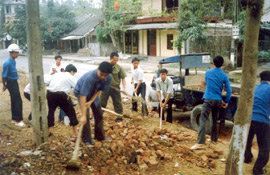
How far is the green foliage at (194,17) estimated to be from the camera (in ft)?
50.2

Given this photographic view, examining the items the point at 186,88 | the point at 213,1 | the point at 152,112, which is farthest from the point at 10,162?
the point at 213,1

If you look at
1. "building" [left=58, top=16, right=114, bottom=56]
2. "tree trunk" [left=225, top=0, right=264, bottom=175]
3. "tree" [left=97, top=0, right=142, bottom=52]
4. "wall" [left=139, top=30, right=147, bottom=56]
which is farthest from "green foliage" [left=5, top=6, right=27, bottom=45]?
"tree trunk" [left=225, top=0, right=264, bottom=175]

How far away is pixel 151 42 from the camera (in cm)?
2619

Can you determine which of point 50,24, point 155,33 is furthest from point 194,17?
point 50,24

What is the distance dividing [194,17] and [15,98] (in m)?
12.3

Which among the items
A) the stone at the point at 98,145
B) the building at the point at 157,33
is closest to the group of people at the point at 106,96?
the stone at the point at 98,145

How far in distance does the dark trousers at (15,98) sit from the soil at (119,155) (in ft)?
1.37

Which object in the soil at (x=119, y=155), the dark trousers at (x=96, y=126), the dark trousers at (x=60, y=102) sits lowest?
the soil at (x=119, y=155)

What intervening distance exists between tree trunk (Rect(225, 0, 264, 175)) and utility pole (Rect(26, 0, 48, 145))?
2.96m

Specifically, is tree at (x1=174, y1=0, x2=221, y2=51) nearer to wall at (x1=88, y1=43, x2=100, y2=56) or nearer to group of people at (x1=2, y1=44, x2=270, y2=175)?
group of people at (x1=2, y1=44, x2=270, y2=175)

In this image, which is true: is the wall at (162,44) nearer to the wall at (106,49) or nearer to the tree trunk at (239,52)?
the wall at (106,49)

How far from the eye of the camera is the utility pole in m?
4.05

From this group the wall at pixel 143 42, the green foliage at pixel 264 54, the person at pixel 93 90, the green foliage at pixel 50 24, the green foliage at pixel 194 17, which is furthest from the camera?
the green foliage at pixel 50 24

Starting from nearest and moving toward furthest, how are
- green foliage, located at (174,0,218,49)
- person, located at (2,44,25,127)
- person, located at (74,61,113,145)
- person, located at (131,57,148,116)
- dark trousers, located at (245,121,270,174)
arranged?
dark trousers, located at (245,121,270,174)
person, located at (74,61,113,145)
person, located at (2,44,25,127)
person, located at (131,57,148,116)
green foliage, located at (174,0,218,49)
